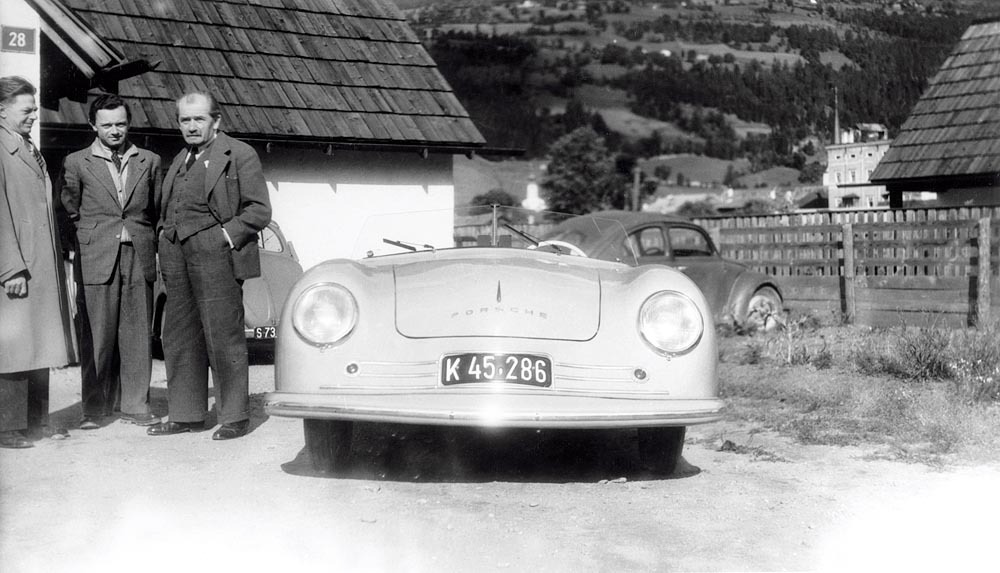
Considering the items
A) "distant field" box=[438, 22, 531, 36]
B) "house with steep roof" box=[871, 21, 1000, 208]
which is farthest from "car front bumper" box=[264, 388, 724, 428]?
"house with steep roof" box=[871, 21, 1000, 208]

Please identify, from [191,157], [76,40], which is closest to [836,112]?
[76,40]

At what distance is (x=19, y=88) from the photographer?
5363mm

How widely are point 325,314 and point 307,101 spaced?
9408 millimetres

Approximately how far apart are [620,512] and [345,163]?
32.7 ft

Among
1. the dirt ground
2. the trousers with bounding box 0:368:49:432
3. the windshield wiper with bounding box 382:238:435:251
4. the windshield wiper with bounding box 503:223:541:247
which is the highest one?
the windshield wiper with bounding box 503:223:541:247

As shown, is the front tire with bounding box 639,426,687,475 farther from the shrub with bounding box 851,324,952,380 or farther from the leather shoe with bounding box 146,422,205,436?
the shrub with bounding box 851,324,952,380

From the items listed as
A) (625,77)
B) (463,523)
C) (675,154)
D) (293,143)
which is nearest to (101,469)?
(463,523)

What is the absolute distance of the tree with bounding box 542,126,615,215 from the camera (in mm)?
67312

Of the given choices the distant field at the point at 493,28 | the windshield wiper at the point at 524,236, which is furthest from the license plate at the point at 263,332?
the distant field at the point at 493,28

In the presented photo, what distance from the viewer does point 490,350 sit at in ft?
13.9

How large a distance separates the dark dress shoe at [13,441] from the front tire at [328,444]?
1535 mm

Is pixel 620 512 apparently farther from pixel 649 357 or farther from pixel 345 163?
pixel 345 163

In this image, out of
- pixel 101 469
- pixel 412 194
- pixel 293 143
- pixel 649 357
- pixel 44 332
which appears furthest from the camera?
pixel 412 194

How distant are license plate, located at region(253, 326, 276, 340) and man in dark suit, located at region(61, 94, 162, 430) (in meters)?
3.24
